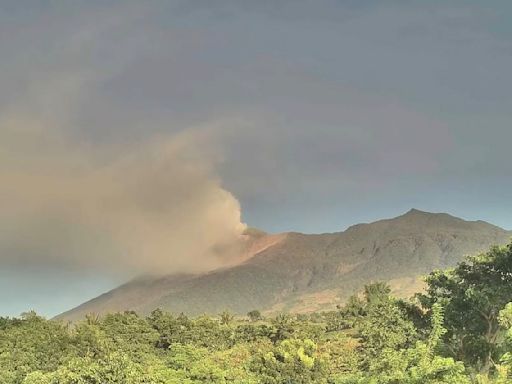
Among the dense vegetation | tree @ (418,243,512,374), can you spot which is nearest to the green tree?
the dense vegetation

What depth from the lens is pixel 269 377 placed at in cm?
6788

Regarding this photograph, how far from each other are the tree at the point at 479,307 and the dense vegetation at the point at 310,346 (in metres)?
0.06

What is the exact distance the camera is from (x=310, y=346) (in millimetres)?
75750

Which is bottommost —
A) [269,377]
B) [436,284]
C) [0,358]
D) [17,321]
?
[269,377]

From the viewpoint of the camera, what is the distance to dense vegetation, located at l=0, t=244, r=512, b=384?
79.7 ft

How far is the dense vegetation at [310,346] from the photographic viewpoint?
Result: 24297mm

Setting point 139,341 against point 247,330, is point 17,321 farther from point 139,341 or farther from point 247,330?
point 247,330

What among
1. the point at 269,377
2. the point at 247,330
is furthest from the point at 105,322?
the point at 269,377

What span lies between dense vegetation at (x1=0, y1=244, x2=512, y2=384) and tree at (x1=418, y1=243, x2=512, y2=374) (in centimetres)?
6

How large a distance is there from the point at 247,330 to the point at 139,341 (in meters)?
21.6

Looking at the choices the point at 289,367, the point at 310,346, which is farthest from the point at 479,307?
the point at 310,346

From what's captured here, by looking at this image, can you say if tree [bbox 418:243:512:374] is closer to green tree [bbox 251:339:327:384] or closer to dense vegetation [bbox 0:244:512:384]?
dense vegetation [bbox 0:244:512:384]

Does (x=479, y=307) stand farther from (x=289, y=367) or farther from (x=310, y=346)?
(x=310, y=346)

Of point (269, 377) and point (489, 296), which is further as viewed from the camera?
point (269, 377)
